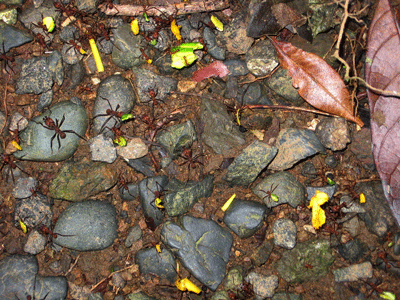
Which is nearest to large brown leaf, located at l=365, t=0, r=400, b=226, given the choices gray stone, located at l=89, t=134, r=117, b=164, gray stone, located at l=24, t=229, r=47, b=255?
gray stone, located at l=89, t=134, r=117, b=164

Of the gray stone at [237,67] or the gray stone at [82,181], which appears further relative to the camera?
the gray stone at [237,67]

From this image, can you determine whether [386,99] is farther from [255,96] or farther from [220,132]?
[220,132]

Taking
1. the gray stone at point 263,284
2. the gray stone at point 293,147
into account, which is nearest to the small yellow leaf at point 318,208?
the gray stone at point 293,147

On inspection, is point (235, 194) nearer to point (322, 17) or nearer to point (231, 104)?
point (231, 104)

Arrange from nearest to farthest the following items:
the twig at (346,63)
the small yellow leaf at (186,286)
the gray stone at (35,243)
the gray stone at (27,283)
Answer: the twig at (346,63)
the small yellow leaf at (186,286)
the gray stone at (27,283)
the gray stone at (35,243)

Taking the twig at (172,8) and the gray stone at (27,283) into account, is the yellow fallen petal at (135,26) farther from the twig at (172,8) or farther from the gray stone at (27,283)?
the gray stone at (27,283)

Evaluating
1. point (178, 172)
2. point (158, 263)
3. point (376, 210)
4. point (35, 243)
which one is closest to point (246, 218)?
point (178, 172)

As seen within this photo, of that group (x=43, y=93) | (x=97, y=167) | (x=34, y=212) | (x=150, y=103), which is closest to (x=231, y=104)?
(x=150, y=103)

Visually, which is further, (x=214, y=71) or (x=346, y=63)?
(x=214, y=71)
